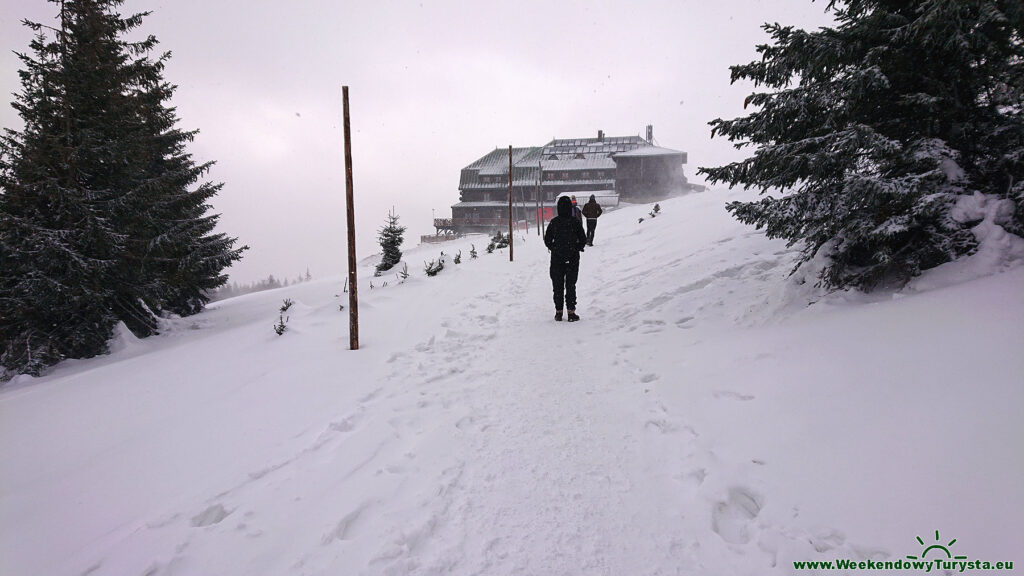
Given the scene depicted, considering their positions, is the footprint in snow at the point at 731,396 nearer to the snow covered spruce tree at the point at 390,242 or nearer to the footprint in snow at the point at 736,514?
the footprint in snow at the point at 736,514

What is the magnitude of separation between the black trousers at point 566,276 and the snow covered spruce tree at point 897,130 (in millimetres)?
2881

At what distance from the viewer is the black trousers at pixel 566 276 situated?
6367 mm

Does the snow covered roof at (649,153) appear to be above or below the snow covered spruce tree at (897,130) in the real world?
above

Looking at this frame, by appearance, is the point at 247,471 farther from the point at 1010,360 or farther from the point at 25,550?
the point at 1010,360

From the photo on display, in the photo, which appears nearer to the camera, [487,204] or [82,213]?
[82,213]

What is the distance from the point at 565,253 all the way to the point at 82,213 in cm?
958

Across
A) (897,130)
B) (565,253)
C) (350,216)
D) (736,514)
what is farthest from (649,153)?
(736,514)

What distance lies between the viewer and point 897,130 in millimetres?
3697

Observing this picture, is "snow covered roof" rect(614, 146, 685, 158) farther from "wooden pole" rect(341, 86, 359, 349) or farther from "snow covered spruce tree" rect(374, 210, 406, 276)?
"wooden pole" rect(341, 86, 359, 349)

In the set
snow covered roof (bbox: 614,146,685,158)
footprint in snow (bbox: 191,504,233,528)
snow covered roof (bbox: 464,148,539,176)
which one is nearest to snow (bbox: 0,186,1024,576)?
footprint in snow (bbox: 191,504,233,528)

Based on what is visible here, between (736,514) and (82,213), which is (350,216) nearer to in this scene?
(736,514)

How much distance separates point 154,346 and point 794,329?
11.6 metres

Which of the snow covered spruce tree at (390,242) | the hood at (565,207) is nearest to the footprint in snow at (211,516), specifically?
the hood at (565,207)

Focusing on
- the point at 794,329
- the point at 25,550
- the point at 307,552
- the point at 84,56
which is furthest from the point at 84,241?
the point at 794,329
